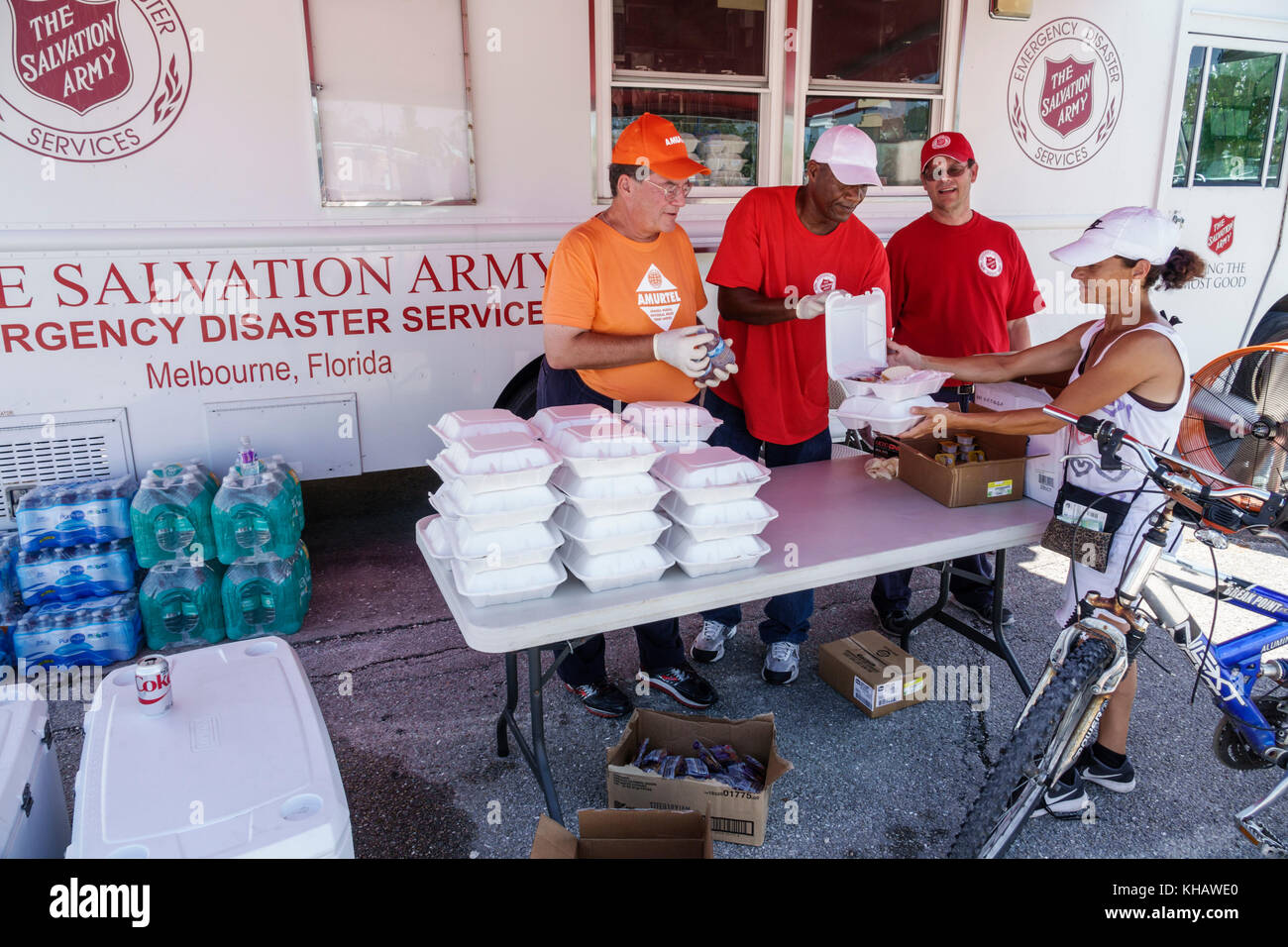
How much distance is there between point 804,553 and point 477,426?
Answer: 0.88m

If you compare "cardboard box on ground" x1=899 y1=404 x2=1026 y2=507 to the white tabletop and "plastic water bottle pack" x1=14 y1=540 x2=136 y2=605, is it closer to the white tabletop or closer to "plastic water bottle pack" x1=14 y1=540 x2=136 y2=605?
the white tabletop

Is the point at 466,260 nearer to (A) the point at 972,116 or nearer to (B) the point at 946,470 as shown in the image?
(B) the point at 946,470

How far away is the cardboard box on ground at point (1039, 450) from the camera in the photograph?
98.7 inches

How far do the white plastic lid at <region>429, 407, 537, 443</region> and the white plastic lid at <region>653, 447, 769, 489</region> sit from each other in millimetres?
344

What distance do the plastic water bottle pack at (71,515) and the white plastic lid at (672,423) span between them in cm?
233

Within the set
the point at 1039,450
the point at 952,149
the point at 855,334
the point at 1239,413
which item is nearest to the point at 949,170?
the point at 952,149

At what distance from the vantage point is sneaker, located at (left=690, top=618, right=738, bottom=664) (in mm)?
3293

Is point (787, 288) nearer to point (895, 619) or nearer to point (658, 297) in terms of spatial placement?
point (658, 297)

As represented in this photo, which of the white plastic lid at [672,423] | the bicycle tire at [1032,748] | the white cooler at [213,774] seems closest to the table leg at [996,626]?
the bicycle tire at [1032,748]

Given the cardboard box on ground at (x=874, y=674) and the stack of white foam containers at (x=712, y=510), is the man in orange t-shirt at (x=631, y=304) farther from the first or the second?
the cardboard box on ground at (x=874, y=674)

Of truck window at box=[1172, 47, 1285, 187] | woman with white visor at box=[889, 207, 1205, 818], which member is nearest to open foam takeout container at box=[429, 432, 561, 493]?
woman with white visor at box=[889, 207, 1205, 818]

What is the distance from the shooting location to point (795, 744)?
283 centimetres
